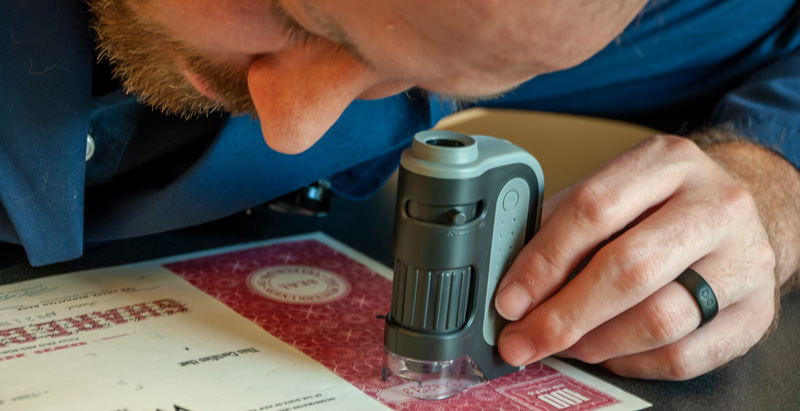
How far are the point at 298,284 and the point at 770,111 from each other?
0.52 metres

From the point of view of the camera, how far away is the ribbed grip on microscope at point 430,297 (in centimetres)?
49

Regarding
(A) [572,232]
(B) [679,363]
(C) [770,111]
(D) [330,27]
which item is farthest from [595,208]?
(C) [770,111]

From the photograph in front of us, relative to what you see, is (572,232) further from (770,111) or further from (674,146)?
(770,111)

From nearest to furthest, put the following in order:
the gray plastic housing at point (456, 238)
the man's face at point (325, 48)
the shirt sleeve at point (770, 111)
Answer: the man's face at point (325, 48) → the gray plastic housing at point (456, 238) → the shirt sleeve at point (770, 111)

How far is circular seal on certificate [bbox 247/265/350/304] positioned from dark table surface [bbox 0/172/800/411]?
0.23 ft

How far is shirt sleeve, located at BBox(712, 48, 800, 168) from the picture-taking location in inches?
31.2

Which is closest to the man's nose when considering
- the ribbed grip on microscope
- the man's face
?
the man's face

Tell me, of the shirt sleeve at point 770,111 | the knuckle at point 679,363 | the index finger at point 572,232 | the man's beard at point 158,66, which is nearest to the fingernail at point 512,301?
the index finger at point 572,232

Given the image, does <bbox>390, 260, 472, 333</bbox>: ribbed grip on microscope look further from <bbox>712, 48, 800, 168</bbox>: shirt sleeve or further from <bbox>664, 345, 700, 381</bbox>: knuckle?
<bbox>712, 48, 800, 168</bbox>: shirt sleeve

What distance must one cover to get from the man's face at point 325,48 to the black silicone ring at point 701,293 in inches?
8.4

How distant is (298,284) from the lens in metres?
0.65

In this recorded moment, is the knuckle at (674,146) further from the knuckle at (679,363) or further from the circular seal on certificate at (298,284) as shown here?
the circular seal on certificate at (298,284)

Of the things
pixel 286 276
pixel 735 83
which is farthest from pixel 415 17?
pixel 735 83

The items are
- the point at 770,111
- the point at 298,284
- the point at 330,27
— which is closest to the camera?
the point at 330,27
